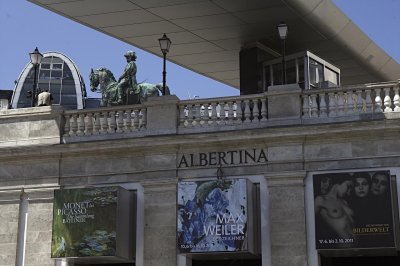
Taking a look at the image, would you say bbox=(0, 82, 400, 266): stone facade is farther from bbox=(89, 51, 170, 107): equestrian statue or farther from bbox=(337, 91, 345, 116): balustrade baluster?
bbox=(89, 51, 170, 107): equestrian statue

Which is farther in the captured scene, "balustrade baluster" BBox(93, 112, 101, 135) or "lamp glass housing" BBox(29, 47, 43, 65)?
"lamp glass housing" BBox(29, 47, 43, 65)

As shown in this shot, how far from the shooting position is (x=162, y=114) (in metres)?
21.0

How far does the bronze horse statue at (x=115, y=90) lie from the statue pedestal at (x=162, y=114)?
3960mm

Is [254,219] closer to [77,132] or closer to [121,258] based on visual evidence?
[121,258]

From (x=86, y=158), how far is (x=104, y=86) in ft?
21.5

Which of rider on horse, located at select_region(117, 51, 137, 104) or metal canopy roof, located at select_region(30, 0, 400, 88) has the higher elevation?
metal canopy roof, located at select_region(30, 0, 400, 88)

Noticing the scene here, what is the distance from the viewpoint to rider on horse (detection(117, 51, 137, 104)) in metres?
26.1

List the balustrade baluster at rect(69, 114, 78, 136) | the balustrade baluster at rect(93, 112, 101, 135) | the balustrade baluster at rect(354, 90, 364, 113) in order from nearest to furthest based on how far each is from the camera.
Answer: the balustrade baluster at rect(354, 90, 364, 113)
the balustrade baluster at rect(93, 112, 101, 135)
the balustrade baluster at rect(69, 114, 78, 136)

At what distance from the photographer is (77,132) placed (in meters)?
21.6

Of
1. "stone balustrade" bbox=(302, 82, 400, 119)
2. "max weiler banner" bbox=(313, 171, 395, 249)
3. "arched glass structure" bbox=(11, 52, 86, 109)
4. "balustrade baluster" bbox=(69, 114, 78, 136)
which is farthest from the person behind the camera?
"arched glass structure" bbox=(11, 52, 86, 109)

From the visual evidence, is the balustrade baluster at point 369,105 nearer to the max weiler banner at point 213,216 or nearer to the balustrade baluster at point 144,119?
the max weiler banner at point 213,216

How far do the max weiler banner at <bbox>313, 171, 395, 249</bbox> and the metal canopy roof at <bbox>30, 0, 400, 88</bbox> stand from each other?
6676mm

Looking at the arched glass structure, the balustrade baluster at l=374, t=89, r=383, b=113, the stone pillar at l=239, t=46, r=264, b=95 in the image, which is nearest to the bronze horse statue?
the stone pillar at l=239, t=46, r=264, b=95

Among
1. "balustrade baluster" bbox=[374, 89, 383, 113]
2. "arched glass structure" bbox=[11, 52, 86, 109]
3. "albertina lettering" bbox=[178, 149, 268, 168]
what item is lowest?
"albertina lettering" bbox=[178, 149, 268, 168]
